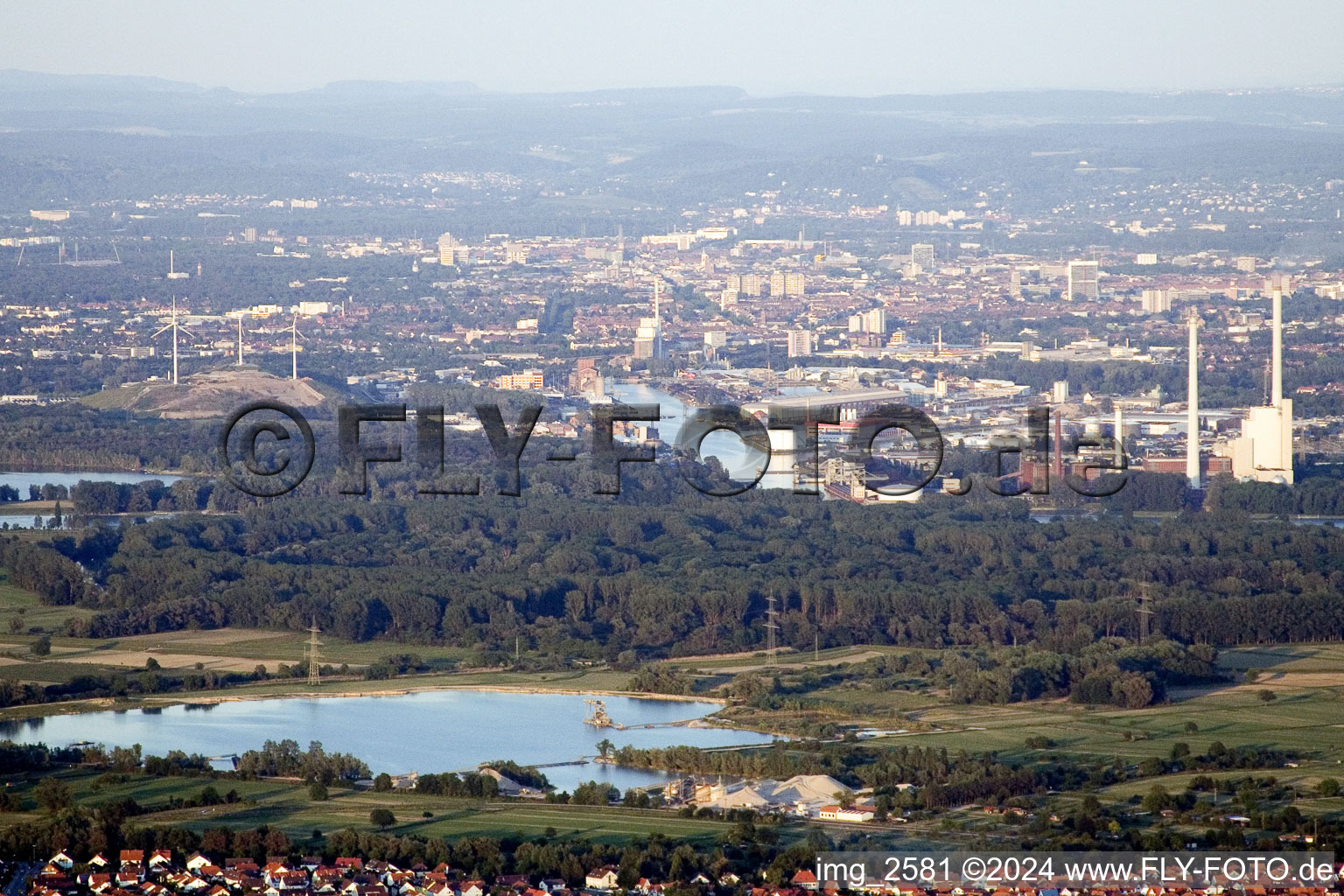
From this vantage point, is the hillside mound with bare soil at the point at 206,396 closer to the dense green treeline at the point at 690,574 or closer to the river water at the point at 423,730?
the dense green treeline at the point at 690,574

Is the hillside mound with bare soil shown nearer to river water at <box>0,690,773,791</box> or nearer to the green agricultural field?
the green agricultural field

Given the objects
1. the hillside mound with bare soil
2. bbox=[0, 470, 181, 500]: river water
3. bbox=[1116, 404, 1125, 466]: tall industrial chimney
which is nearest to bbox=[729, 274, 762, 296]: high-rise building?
the hillside mound with bare soil

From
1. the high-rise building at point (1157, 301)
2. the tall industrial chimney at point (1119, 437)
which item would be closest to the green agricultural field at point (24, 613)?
the tall industrial chimney at point (1119, 437)

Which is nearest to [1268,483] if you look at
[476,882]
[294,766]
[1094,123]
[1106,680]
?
[1106,680]

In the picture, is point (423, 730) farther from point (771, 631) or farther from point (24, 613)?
point (24, 613)

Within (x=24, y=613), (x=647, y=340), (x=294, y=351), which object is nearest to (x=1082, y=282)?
(x=647, y=340)
